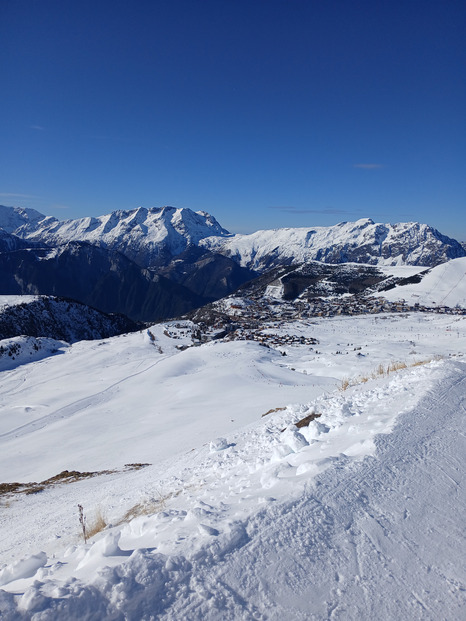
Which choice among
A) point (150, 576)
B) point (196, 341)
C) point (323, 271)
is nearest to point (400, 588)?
point (150, 576)

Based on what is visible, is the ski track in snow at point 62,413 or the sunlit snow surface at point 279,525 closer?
the sunlit snow surface at point 279,525

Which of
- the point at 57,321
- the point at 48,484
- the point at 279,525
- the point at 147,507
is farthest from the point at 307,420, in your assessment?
the point at 57,321

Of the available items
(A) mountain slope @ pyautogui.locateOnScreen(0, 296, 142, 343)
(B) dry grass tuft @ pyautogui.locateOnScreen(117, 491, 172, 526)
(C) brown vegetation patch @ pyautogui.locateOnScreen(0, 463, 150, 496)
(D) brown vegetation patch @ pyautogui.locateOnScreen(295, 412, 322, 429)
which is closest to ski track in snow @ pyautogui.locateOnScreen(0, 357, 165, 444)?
(C) brown vegetation patch @ pyautogui.locateOnScreen(0, 463, 150, 496)

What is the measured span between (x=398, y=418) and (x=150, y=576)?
4.68 metres

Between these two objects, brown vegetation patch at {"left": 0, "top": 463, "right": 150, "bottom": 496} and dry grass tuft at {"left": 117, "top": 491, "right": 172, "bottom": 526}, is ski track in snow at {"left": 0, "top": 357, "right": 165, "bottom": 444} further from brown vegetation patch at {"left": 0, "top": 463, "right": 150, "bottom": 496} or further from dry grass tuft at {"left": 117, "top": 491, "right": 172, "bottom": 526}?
dry grass tuft at {"left": 117, "top": 491, "right": 172, "bottom": 526}

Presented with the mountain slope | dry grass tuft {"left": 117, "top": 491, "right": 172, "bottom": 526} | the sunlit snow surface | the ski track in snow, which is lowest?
the mountain slope

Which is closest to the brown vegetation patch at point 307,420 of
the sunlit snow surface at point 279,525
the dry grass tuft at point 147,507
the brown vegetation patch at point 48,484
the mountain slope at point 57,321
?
the sunlit snow surface at point 279,525

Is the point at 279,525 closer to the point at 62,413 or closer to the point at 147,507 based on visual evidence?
the point at 147,507

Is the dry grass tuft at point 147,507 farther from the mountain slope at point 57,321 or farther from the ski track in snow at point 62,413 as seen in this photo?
the mountain slope at point 57,321

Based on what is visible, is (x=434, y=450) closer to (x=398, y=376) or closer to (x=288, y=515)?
(x=288, y=515)

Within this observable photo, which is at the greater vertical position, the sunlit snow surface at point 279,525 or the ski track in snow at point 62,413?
the sunlit snow surface at point 279,525

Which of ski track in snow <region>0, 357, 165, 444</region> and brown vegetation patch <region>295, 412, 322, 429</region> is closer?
brown vegetation patch <region>295, 412, 322, 429</region>

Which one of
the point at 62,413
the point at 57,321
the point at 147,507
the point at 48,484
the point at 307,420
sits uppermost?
the point at 307,420

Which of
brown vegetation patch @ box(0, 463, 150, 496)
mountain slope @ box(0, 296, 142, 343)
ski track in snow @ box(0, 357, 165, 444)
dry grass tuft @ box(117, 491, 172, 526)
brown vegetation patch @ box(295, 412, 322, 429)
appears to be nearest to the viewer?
dry grass tuft @ box(117, 491, 172, 526)
